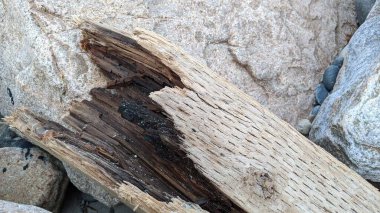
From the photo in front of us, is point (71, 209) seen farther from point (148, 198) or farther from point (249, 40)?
point (249, 40)

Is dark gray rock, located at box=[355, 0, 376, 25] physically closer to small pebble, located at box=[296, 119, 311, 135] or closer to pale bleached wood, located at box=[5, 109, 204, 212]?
small pebble, located at box=[296, 119, 311, 135]

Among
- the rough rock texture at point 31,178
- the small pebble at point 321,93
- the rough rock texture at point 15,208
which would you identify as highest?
the small pebble at point 321,93

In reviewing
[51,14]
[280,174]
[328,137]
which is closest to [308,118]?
[328,137]

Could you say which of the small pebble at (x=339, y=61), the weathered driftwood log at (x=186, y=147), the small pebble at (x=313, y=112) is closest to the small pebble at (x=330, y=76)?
the small pebble at (x=339, y=61)

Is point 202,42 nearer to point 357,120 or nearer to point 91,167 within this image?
point 357,120

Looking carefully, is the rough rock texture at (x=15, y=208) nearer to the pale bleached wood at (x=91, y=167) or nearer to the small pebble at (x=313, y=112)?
the pale bleached wood at (x=91, y=167)

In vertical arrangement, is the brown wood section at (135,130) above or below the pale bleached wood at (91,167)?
above

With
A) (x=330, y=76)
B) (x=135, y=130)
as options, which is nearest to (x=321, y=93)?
(x=330, y=76)
